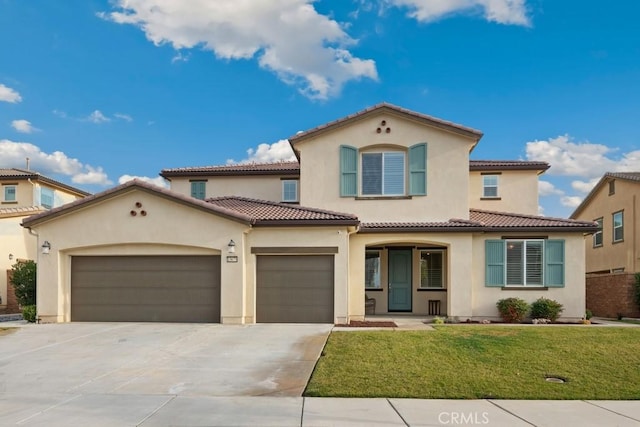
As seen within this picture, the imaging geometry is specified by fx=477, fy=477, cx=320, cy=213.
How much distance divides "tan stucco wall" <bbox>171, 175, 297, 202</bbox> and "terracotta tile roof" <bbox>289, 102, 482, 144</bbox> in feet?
14.5

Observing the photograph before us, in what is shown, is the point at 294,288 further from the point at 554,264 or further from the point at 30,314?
the point at 554,264

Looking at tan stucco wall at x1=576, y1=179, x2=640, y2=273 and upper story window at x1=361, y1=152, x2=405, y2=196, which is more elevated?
upper story window at x1=361, y1=152, x2=405, y2=196

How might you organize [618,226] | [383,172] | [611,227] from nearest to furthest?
[383,172]
[618,226]
[611,227]

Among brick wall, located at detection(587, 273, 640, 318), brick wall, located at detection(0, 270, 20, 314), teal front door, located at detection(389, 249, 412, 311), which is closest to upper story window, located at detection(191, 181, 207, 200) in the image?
teal front door, located at detection(389, 249, 412, 311)

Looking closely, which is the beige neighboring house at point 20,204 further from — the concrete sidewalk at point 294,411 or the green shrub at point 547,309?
the green shrub at point 547,309

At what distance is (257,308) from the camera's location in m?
15.5

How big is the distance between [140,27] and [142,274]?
10021 millimetres

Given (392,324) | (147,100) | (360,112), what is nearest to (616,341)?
(392,324)

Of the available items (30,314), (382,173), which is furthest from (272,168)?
(30,314)

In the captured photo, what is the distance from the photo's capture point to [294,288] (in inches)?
612

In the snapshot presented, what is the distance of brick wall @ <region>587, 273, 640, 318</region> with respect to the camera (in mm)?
19469

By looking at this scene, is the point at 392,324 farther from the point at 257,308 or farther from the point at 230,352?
the point at 230,352

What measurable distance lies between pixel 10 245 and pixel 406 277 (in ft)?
65.3

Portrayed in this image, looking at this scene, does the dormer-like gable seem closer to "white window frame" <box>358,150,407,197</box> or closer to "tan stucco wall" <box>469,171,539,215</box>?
"white window frame" <box>358,150,407,197</box>
